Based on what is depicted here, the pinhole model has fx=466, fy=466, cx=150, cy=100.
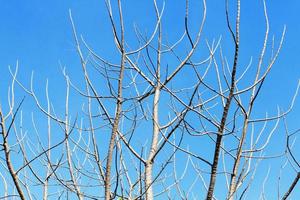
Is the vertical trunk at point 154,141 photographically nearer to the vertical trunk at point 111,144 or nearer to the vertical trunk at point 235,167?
the vertical trunk at point 235,167

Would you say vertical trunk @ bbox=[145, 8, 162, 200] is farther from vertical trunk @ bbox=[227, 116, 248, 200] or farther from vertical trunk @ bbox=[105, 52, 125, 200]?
vertical trunk @ bbox=[105, 52, 125, 200]

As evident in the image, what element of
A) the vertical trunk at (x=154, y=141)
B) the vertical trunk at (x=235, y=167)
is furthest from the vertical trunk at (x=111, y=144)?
the vertical trunk at (x=154, y=141)

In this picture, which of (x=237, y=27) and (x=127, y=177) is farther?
(x=127, y=177)

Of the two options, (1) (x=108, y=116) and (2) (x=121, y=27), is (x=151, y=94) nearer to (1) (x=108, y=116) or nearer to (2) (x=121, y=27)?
(1) (x=108, y=116)

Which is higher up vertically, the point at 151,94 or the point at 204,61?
the point at 204,61

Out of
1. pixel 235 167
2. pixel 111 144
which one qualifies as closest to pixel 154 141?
pixel 235 167

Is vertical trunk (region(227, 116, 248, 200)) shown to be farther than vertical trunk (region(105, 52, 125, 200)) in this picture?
Yes

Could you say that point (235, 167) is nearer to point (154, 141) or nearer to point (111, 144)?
point (111, 144)

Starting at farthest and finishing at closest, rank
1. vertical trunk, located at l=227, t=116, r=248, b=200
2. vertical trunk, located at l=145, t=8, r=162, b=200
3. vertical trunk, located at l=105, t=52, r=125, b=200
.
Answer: vertical trunk, located at l=145, t=8, r=162, b=200 < vertical trunk, located at l=227, t=116, r=248, b=200 < vertical trunk, located at l=105, t=52, r=125, b=200

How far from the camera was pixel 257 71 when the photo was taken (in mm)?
2723

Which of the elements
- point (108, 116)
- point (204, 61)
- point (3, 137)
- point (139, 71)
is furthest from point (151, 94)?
point (3, 137)

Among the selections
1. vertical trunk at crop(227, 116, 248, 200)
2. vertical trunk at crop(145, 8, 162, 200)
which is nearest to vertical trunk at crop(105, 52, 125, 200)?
vertical trunk at crop(227, 116, 248, 200)

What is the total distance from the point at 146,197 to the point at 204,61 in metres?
1.18

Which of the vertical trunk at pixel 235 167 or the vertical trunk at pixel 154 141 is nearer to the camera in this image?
the vertical trunk at pixel 235 167
